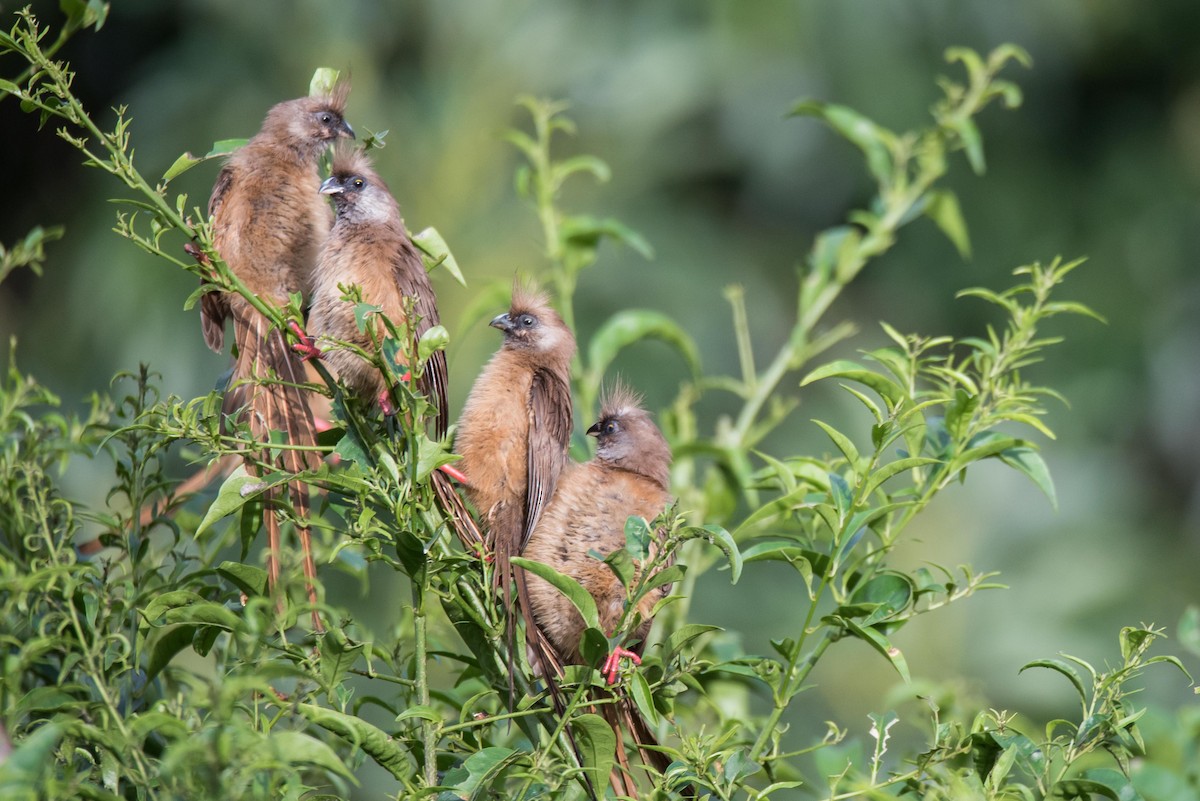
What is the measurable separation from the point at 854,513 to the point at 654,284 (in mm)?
8312

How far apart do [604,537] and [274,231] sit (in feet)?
3.37

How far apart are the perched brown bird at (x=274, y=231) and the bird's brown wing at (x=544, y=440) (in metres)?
0.50

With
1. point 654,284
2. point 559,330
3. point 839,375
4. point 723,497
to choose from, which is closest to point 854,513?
point 839,375

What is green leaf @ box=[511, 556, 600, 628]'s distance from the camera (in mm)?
1747

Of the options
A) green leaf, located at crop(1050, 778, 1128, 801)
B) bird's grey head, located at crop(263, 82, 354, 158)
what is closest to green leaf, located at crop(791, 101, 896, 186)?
bird's grey head, located at crop(263, 82, 354, 158)

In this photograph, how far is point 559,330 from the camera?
2.99m

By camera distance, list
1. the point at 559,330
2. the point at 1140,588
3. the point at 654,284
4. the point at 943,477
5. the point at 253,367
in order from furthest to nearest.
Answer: the point at 1140,588 < the point at 654,284 < the point at 559,330 < the point at 943,477 < the point at 253,367

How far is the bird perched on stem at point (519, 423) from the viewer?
102 inches

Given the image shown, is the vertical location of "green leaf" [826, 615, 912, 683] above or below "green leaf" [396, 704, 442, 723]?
above

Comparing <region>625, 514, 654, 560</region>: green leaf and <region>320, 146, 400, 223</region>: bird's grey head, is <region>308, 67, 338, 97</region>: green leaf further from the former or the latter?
<region>625, 514, 654, 560</region>: green leaf

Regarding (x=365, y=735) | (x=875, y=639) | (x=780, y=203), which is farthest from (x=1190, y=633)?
(x=780, y=203)

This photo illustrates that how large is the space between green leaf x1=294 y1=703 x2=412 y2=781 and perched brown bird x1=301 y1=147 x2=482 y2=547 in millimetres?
837

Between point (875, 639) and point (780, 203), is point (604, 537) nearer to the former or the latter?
point (875, 639)

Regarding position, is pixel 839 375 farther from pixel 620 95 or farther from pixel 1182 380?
pixel 1182 380
